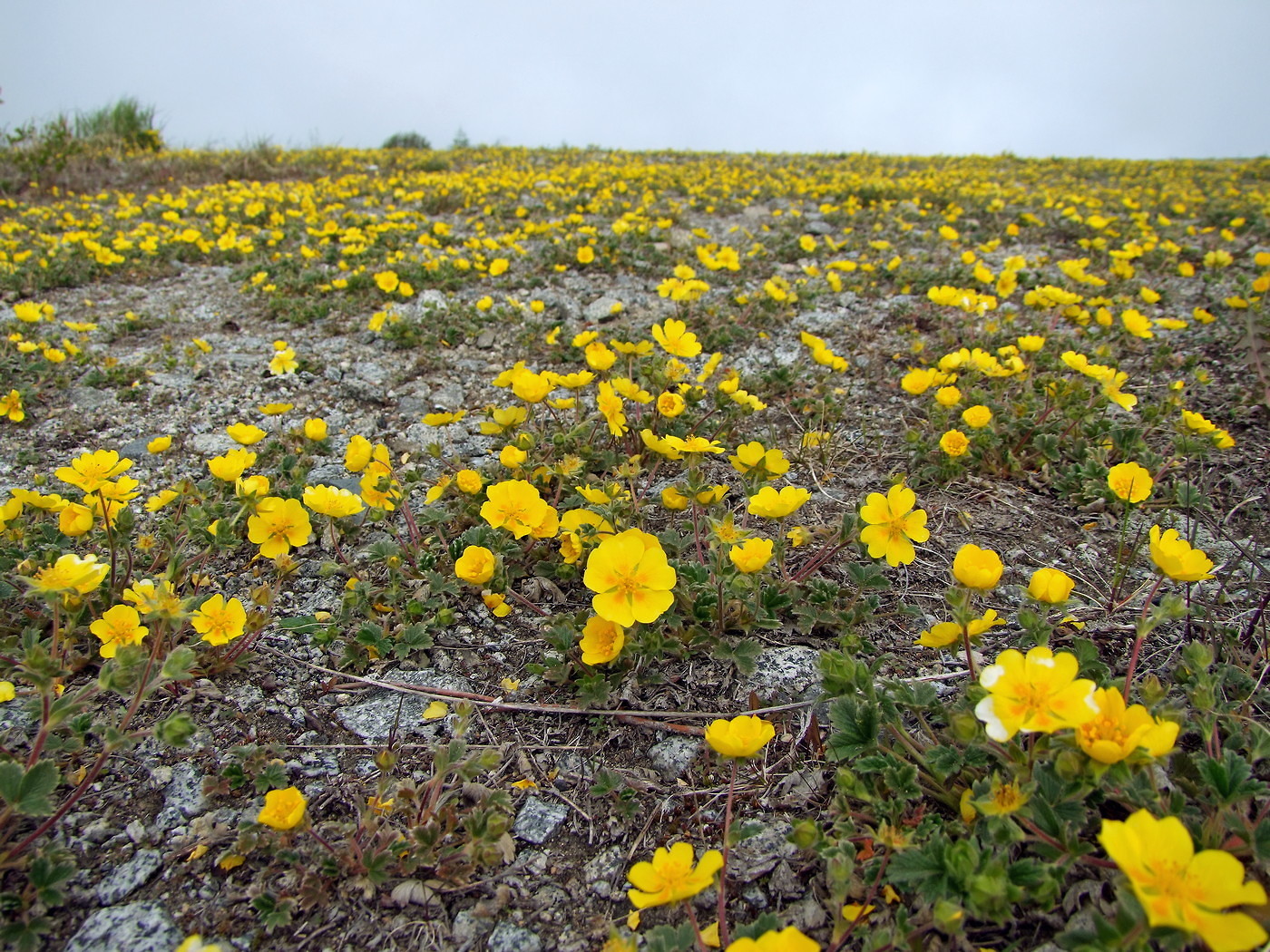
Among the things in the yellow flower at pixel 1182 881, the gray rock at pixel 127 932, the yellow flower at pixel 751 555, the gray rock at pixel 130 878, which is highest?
the yellow flower at pixel 751 555

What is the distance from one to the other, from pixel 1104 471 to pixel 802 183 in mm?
8103

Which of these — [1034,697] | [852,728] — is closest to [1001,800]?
[1034,697]

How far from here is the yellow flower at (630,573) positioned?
1954 millimetres

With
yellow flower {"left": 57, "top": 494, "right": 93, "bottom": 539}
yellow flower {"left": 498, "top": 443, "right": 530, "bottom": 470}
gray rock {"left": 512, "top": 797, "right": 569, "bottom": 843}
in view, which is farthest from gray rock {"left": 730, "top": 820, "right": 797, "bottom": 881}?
yellow flower {"left": 57, "top": 494, "right": 93, "bottom": 539}

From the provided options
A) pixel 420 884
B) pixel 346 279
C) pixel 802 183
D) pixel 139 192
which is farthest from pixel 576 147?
pixel 420 884

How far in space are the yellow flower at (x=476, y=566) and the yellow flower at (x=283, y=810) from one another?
2.55 feet

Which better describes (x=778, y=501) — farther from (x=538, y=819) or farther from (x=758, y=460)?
(x=538, y=819)

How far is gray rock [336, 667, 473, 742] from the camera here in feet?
6.70

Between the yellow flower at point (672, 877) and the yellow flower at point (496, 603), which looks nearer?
the yellow flower at point (672, 877)

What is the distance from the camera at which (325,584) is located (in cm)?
265

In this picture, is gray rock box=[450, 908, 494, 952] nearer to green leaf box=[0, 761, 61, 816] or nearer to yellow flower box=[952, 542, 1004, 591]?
A: green leaf box=[0, 761, 61, 816]

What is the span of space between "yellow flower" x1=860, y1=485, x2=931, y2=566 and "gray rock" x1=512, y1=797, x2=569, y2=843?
1.19 metres

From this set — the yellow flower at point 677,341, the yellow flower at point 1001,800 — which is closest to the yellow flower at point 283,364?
the yellow flower at point 677,341

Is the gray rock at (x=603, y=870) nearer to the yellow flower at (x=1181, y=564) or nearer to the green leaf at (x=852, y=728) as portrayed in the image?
the green leaf at (x=852, y=728)
